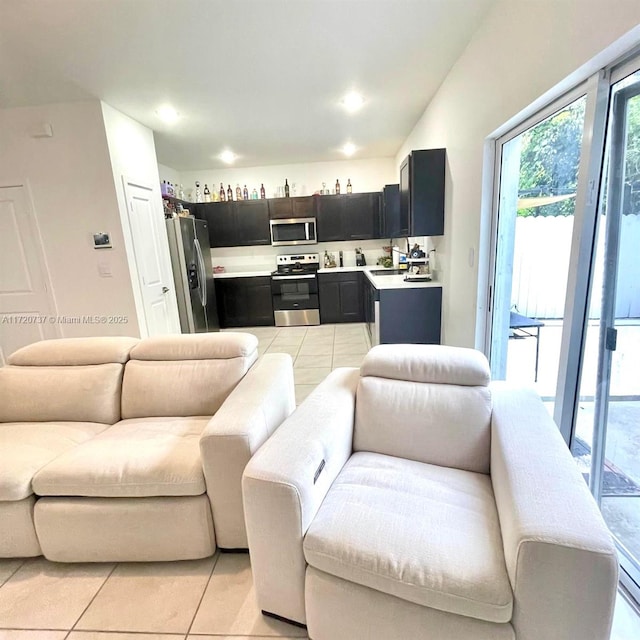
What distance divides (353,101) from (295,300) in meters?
3.04

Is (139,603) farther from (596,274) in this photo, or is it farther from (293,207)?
(293,207)

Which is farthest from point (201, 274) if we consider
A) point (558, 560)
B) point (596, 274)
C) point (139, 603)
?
point (558, 560)

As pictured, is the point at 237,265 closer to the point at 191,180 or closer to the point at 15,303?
the point at 191,180

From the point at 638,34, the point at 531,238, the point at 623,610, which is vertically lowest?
the point at 623,610

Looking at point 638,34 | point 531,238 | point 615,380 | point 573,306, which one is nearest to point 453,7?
point 638,34

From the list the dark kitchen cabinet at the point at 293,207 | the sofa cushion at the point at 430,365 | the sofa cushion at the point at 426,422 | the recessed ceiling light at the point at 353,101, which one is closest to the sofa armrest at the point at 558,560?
the sofa cushion at the point at 426,422

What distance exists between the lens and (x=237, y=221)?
590 cm

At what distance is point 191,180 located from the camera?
6074 millimetres

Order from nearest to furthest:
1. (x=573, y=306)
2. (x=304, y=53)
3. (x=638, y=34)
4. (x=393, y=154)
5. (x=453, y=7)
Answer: (x=638, y=34), (x=573, y=306), (x=453, y=7), (x=304, y=53), (x=393, y=154)

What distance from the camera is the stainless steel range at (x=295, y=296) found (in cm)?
568

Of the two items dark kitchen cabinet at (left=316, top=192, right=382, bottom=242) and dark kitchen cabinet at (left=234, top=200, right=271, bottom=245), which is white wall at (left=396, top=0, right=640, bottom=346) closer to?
dark kitchen cabinet at (left=316, top=192, right=382, bottom=242)

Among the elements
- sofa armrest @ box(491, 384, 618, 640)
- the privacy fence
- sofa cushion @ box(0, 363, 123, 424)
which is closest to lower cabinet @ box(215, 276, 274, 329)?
sofa cushion @ box(0, 363, 123, 424)

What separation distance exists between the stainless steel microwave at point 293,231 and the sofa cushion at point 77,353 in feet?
13.1

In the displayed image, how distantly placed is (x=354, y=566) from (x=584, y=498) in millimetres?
664
